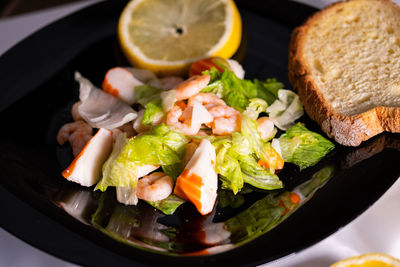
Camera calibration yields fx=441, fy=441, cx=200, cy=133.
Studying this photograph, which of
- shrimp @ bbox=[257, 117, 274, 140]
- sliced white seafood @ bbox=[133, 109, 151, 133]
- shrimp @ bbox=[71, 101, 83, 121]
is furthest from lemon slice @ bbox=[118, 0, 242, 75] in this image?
shrimp @ bbox=[257, 117, 274, 140]

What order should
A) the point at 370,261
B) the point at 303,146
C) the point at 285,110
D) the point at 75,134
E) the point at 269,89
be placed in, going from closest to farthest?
1. the point at 370,261
2. the point at 303,146
3. the point at 75,134
4. the point at 285,110
5. the point at 269,89

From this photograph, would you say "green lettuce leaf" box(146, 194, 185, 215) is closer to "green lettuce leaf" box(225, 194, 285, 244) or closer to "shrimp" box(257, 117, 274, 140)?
"green lettuce leaf" box(225, 194, 285, 244)

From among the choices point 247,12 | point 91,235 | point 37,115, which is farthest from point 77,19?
point 91,235

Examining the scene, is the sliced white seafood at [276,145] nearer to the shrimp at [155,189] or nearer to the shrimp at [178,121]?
the shrimp at [178,121]

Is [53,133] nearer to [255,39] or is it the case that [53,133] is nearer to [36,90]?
[36,90]

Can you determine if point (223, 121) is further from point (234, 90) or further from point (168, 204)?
point (168, 204)

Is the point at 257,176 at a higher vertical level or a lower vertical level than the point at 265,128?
lower

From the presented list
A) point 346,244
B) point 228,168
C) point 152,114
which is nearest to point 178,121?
point 152,114
